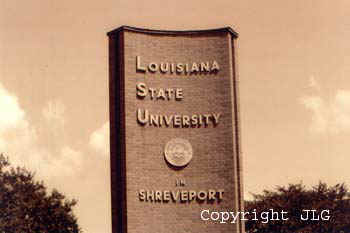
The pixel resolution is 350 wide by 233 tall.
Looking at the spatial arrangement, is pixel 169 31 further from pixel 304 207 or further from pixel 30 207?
pixel 304 207

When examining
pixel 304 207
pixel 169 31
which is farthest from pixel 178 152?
pixel 304 207

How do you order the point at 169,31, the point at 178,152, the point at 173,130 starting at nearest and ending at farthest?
the point at 178,152 < the point at 173,130 < the point at 169,31

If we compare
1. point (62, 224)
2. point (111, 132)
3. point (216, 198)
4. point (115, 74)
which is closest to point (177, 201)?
point (216, 198)

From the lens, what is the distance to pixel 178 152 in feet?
152

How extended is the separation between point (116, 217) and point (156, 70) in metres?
10.1

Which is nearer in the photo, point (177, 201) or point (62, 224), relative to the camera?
point (177, 201)

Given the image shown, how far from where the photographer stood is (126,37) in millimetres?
46938

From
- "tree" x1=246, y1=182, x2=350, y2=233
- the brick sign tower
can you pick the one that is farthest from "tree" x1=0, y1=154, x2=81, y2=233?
"tree" x1=246, y1=182, x2=350, y2=233

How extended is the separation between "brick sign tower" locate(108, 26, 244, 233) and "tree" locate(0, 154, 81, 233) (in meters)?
10.0

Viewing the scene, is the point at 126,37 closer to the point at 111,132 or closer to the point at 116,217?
the point at 111,132

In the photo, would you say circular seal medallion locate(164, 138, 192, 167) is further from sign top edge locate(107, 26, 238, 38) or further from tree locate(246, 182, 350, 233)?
tree locate(246, 182, 350, 233)

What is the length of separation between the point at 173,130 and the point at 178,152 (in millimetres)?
1532

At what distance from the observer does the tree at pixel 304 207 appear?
202ft

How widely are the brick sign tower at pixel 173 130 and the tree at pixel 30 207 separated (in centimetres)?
1004
